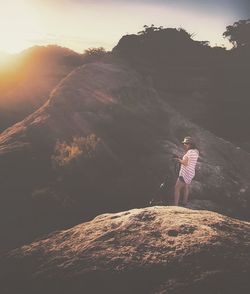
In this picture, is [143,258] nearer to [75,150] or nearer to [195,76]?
[75,150]

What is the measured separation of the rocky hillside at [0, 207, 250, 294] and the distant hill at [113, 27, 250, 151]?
1928cm

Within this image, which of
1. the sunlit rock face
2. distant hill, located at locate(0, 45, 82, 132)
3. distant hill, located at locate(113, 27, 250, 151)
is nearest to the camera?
the sunlit rock face

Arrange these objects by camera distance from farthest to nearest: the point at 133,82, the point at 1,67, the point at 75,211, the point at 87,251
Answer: the point at 1,67 < the point at 133,82 < the point at 75,211 < the point at 87,251

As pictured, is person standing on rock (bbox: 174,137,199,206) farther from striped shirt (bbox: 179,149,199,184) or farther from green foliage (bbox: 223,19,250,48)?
green foliage (bbox: 223,19,250,48)

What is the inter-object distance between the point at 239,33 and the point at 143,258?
3415cm

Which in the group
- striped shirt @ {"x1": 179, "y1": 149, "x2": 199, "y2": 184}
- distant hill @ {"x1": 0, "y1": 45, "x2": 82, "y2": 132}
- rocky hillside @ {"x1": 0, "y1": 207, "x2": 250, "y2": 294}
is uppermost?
distant hill @ {"x1": 0, "y1": 45, "x2": 82, "y2": 132}

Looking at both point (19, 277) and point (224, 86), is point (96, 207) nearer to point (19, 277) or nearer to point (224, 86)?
point (19, 277)

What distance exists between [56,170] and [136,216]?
635 centimetres

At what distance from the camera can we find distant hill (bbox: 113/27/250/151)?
2744 centimetres

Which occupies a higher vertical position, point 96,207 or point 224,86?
point 224,86

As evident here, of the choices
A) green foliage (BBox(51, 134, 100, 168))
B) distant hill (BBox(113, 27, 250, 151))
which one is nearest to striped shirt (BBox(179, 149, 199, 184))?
green foliage (BBox(51, 134, 100, 168))

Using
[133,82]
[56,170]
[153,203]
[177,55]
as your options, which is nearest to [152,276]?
[153,203]

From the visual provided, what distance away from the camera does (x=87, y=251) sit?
7008 millimetres

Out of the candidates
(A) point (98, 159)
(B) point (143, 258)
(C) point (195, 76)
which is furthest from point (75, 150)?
(C) point (195, 76)
